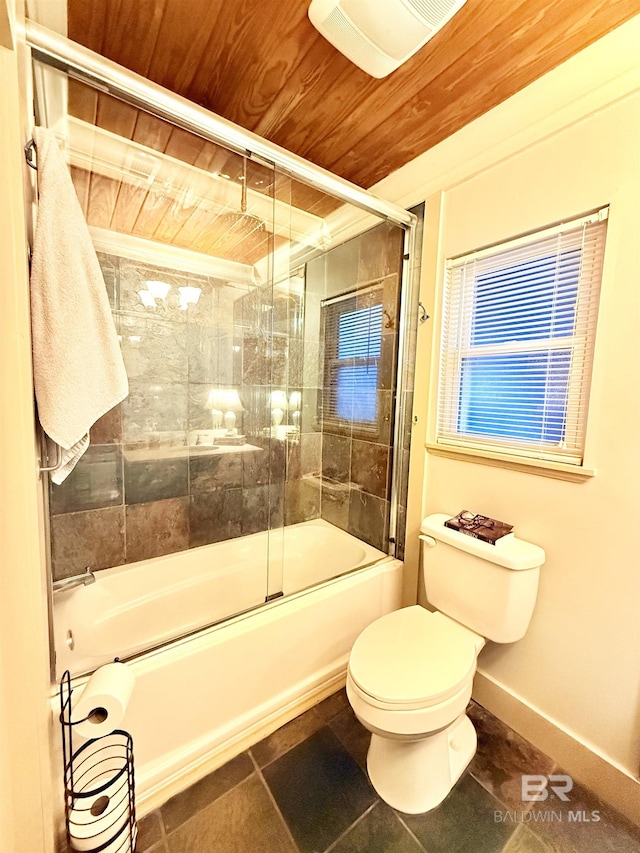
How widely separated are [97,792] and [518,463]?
1627 millimetres

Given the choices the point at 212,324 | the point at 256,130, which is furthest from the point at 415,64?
the point at 212,324

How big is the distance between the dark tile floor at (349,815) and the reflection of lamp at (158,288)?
2.11 m

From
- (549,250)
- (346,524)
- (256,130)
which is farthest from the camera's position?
(346,524)

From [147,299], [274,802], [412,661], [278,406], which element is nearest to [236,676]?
[274,802]

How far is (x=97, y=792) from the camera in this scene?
89 centimetres

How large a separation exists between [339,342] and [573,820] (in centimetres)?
220

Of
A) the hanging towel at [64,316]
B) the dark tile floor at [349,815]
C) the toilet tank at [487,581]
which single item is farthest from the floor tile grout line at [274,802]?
the hanging towel at [64,316]

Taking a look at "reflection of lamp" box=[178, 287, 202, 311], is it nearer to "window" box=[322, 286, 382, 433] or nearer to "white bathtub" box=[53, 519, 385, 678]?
"window" box=[322, 286, 382, 433]

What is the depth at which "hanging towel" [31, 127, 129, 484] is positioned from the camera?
0.88 m

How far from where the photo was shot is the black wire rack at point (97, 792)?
870mm

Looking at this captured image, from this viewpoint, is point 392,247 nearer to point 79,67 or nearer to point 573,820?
point 79,67

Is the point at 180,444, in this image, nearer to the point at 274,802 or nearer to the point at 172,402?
the point at 172,402

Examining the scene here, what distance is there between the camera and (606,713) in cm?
113

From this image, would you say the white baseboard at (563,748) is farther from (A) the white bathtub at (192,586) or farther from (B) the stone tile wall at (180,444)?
(B) the stone tile wall at (180,444)
